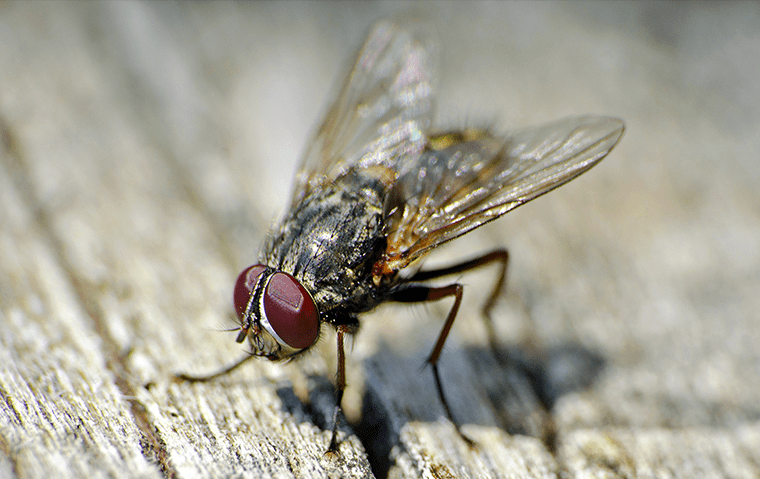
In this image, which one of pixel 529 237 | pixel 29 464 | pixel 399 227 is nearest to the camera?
pixel 29 464

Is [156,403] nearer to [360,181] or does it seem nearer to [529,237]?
[360,181]

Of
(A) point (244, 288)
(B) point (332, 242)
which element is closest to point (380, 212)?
(B) point (332, 242)

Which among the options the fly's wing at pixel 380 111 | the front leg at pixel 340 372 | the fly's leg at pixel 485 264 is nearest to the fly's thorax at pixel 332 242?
the front leg at pixel 340 372

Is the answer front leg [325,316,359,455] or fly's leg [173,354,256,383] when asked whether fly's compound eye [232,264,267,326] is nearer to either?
fly's leg [173,354,256,383]

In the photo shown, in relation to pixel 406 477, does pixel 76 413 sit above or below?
above

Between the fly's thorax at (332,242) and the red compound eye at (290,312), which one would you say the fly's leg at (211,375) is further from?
the fly's thorax at (332,242)

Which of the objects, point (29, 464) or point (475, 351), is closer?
point (29, 464)

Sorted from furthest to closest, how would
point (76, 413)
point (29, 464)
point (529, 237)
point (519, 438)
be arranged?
1. point (529, 237)
2. point (519, 438)
3. point (76, 413)
4. point (29, 464)

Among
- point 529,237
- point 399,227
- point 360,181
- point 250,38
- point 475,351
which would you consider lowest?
point 475,351

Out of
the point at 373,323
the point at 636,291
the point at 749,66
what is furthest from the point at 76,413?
the point at 749,66
